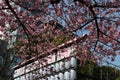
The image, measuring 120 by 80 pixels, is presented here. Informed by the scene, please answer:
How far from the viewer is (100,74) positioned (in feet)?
34.3

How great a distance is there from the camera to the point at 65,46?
28.9 ft

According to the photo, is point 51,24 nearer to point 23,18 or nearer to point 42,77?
point 23,18

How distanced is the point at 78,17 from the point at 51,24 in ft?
4.14

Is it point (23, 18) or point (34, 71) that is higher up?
point (23, 18)

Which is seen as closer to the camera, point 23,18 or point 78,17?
point 78,17

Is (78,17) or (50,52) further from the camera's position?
(50,52)

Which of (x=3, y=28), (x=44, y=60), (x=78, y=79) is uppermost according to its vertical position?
(x=3, y=28)

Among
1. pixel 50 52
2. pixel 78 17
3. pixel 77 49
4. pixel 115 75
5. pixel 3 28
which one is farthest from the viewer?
pixel 115 75

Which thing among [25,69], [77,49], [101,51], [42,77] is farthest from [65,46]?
[25,69]

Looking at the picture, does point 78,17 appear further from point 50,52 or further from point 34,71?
point 34,71

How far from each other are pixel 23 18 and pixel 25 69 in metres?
2.63

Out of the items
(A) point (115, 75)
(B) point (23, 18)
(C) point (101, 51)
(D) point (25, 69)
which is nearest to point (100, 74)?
(A) point (115, 75)

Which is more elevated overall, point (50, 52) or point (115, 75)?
point (50, 52)

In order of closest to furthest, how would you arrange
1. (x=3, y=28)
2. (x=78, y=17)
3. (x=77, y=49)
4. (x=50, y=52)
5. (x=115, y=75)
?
(x=78, y=17)
(x=77, y=49)
(x=50, y=52)
(x=3, y=28)
(x=115, y=75)
